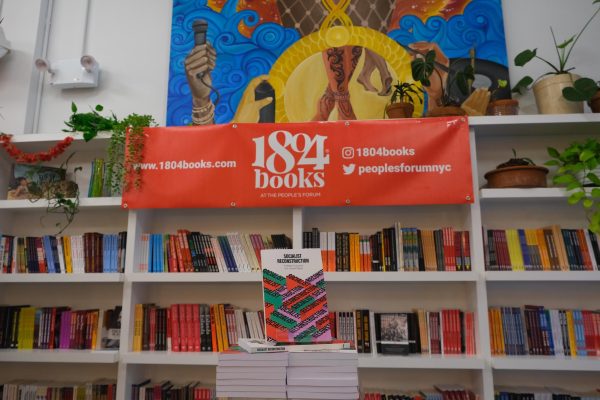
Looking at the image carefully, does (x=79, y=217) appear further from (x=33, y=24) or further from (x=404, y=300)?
(x=404, y=300)

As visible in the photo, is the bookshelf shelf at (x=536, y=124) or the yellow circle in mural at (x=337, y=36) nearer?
the bookshelf shelf at (x=536, y=124)

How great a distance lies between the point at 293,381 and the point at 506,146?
81.1 inches

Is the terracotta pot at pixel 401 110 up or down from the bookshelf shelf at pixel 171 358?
up

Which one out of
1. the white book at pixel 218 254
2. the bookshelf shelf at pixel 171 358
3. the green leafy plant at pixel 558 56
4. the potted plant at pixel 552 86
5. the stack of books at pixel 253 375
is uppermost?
the green leafy plant at pixel 558 56

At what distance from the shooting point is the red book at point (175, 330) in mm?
2447

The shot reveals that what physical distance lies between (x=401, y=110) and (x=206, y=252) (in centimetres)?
141

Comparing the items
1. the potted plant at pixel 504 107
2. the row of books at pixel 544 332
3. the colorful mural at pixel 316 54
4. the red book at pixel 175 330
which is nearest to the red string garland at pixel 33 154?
the colorful mural at pixel 316 54

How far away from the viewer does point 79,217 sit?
9.47 feet

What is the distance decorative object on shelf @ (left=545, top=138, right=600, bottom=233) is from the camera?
2.16 meters

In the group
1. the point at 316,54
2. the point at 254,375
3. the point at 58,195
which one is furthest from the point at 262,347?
the point at 316,54

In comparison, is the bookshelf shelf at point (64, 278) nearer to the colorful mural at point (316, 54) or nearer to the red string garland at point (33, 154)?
the red string garland at point (33, 154)

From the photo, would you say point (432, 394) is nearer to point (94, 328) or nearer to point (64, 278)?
point (94, 328)

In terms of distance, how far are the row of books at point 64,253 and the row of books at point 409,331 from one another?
1366 millimetres

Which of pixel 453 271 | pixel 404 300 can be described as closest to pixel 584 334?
pixel 453 271
